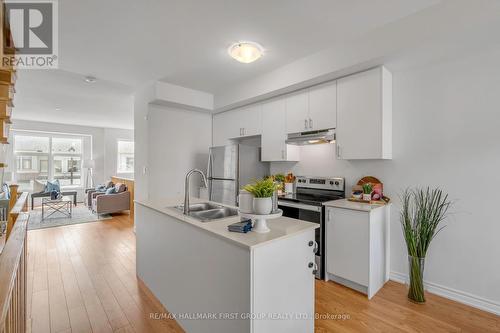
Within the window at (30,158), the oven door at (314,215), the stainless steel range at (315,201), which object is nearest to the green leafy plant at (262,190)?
the oven door at (314,215)

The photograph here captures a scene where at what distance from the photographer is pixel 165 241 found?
6.95ft

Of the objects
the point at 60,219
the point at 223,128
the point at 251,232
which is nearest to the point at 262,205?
the point at 251,232

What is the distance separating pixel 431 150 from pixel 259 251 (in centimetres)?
225

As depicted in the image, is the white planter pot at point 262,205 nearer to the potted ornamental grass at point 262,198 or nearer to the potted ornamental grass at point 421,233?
the potted ornamental grass at point 262,198

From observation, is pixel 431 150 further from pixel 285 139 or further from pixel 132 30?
pixel 132 30

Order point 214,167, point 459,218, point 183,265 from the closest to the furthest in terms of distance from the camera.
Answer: point 183,265, point 459,218, point 214,167

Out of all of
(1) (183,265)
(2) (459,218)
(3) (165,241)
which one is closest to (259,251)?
(1) (183,265)

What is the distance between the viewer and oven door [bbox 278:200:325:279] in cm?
267

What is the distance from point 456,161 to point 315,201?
141cm

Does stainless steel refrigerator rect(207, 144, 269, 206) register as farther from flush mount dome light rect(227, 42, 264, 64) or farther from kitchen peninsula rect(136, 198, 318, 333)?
kitchen peninsula rect(136, 198, 318, 333)

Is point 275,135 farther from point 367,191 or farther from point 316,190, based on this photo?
point 367,191

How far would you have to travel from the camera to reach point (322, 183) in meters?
3.28

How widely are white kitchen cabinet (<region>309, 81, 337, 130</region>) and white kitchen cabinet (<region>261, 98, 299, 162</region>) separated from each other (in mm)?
464

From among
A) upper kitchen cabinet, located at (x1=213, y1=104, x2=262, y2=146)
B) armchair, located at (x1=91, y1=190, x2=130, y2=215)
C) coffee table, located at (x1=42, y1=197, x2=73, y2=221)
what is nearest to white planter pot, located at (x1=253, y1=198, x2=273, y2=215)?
upper kitchen cabinet, located at (x1=213, y1=104, x2=262, y2=146)
